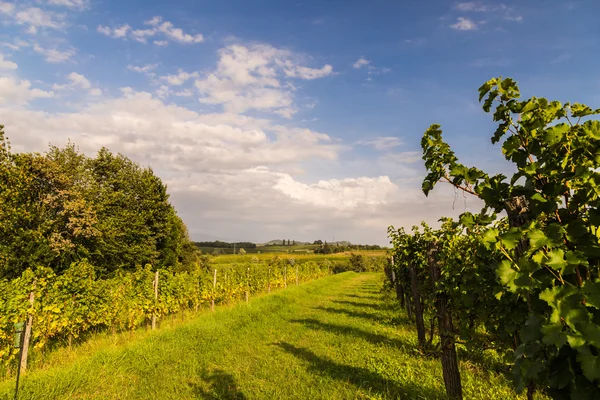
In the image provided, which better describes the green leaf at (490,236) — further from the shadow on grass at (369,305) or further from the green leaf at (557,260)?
the shadow on grass at (369,305)

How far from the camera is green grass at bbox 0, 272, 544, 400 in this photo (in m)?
5.95

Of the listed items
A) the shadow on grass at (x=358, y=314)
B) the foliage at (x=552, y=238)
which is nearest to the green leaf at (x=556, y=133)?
the foliage at (x=552, y=238)

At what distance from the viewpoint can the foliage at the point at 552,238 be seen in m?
1.58

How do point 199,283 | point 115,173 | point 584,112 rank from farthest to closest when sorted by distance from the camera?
point 115,173 → point 199,283 → point 584,112

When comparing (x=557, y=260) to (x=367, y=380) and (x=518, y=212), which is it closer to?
(x=518, y=212)

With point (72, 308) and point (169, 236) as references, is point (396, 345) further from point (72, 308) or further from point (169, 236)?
point (169, 236)

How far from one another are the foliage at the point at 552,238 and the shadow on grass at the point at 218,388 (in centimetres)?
563

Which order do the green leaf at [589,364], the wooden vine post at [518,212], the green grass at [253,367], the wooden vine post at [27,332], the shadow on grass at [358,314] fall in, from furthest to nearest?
1. the shadow on grass at [358,314]
2. the wooden vine post at [27,332]
3. the green grass at [253,367]
4. the wooden vine post at [518,212]
5. the green leaf at [589,364]

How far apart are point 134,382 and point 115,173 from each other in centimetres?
2402

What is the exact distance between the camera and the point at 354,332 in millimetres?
10555

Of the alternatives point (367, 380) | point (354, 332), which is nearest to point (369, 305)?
point (354, 332)

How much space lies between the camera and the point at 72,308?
9.12 meters

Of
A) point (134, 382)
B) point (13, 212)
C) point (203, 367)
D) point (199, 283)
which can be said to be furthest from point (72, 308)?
point (13, 212)

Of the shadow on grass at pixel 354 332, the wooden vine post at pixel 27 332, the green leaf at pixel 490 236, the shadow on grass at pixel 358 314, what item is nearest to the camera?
the green leaf at pixel 490 236
